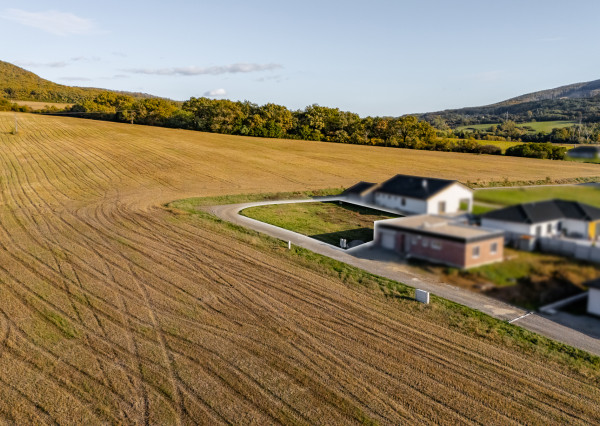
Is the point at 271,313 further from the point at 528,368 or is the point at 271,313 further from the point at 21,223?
the point at 21,223

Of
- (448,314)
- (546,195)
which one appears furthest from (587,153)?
(448,314)

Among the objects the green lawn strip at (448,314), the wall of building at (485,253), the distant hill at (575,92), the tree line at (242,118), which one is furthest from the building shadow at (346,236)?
the tree line at (242,118)

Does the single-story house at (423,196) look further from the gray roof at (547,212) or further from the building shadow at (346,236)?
the building shadow at (346,236)

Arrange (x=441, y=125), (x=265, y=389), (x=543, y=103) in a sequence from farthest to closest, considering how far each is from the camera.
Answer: (x=265, y=389), (x=441, y=125), (x=543, y=103)

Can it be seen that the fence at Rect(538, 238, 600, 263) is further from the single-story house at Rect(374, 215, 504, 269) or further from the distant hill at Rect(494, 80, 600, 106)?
the distant hill at Rect(494, 80, 600, 106)

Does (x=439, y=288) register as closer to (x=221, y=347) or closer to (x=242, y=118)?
(x=221, y=347)

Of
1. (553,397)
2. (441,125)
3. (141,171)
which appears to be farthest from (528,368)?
(141,171)
